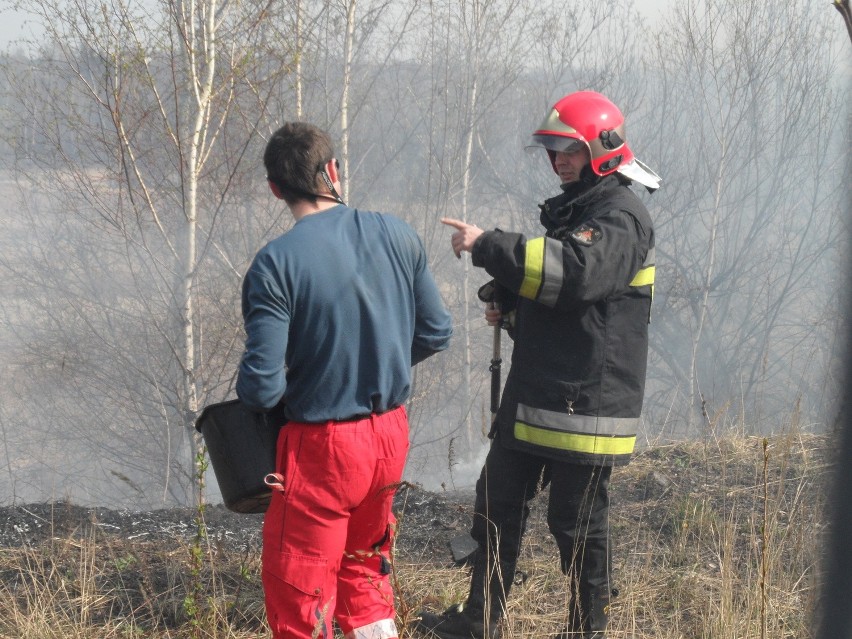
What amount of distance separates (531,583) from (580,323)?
49.8 inches

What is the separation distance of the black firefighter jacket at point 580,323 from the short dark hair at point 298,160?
51 centimetres

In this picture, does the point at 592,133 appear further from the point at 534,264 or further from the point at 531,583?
the point at 531,583

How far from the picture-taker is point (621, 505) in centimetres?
438

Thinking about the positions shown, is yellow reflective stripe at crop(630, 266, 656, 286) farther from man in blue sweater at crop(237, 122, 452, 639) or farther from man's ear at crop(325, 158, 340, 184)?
man's ear at crop(325, 158, 340, 184)

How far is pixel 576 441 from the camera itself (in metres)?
2.54

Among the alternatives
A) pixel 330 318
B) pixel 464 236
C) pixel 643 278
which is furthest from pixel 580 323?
→ pixel 330 318

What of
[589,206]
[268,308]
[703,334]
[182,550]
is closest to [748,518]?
[589,206]

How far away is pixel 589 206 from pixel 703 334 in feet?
64.3

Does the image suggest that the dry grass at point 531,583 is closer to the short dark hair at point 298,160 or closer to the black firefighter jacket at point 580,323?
the black firefighter jacket at point 580,323

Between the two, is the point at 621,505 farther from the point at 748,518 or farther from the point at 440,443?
the point at 440,443

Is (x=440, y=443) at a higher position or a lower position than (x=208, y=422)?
lower

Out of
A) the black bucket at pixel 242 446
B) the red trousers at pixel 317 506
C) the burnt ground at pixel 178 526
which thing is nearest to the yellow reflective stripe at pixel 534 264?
the red trousers at pixel 317 506

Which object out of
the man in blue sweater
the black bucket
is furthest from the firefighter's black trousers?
the black bucket

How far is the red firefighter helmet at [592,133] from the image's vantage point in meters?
2.68
